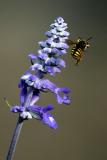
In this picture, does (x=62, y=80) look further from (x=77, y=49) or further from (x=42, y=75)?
(x=42, y=75)

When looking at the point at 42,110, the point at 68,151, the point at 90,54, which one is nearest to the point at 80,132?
the point at 68,151

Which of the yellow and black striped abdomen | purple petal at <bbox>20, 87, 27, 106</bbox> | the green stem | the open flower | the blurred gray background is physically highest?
the blurred gray background

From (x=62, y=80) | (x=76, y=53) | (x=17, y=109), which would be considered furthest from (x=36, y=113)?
(x=62, y=80)

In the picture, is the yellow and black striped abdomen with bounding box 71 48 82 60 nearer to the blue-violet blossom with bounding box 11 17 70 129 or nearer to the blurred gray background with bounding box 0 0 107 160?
the blue-violet blossom with bounding box 11 17 70 129

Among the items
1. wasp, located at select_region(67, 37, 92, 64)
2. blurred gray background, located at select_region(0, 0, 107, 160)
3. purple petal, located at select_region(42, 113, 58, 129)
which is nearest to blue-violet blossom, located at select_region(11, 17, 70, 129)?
purple petal, located at select_region(42, 113, 58, 129)

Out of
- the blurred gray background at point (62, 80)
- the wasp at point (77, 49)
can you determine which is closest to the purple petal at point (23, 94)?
the wasp at point (77, 49)

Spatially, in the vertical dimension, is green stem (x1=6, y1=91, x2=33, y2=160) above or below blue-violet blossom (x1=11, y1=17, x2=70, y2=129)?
below

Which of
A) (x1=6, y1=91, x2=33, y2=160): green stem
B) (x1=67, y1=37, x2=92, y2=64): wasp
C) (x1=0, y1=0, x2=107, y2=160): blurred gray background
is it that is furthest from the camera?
(x1=0, y1=0, x2=107, y2=160): blurred gray background

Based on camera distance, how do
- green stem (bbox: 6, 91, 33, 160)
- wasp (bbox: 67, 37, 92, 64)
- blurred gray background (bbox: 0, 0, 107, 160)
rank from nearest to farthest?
green stem (bbox: 6, 91, 33, 160), wasp (bbox: 67, 37, 92, 64), blurred gray background (bbox: 0, 0, 107, 160)
